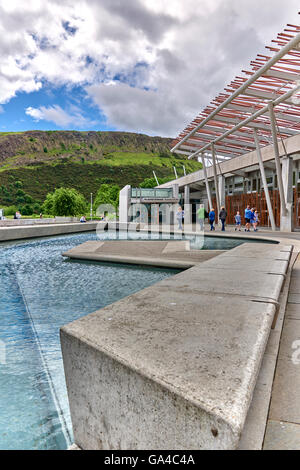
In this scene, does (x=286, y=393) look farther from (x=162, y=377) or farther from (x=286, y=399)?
(x=162, y=377)

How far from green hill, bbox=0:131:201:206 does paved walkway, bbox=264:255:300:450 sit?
11782 centimetres

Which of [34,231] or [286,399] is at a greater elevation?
[34,231]

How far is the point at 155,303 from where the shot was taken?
2.56 m

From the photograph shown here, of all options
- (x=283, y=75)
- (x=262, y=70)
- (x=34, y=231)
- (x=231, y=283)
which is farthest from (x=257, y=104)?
(x=231, y=283)

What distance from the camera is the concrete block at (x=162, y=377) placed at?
3.93 ft

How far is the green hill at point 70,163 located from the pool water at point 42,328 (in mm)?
113097

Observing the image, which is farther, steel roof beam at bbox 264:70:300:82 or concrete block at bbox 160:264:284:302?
steel roof beam at bbox 264:70:300:82

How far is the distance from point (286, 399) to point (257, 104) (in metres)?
17.2

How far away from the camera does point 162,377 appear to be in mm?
1337

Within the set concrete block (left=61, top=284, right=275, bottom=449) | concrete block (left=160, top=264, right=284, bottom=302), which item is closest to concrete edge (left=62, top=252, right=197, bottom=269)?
concrete block (left=160, top=264, right=284, bottom=302)

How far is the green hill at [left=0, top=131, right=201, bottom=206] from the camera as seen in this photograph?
124438 mm

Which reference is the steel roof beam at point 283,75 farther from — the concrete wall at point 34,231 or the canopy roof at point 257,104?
the concrete wall at point 34,231

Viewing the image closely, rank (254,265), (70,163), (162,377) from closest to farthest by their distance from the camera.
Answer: (162,377)
(254,265)
(70,163)

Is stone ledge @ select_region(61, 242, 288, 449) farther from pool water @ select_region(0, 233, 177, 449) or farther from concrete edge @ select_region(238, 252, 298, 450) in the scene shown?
pool water @ select_region(0, 233, 177, 449)
